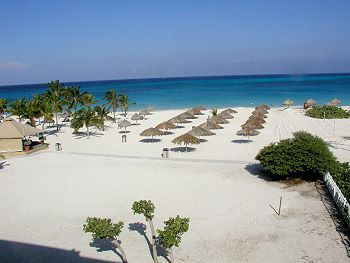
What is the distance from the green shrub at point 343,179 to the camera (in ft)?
50.6

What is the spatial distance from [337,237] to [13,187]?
15.5m

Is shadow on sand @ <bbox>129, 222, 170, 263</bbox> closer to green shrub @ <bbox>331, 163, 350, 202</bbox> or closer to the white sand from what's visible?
the white sand

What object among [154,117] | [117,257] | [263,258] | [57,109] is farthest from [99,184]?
[154,117]

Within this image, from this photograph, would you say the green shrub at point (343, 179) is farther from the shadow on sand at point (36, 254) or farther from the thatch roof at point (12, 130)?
the thatch roof at point (12, 130)

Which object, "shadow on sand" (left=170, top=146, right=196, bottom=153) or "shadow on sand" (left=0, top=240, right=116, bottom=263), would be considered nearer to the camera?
"shadow on sand" (left=0, top=240, right=116, bottom=263)

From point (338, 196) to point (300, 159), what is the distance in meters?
3.12

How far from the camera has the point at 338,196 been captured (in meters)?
14.6

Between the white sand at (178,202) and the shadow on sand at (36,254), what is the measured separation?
30 centimetres

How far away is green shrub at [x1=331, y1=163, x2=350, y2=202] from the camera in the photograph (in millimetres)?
15409

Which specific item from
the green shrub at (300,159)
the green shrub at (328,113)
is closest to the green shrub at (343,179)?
the green shrub at (300,159)

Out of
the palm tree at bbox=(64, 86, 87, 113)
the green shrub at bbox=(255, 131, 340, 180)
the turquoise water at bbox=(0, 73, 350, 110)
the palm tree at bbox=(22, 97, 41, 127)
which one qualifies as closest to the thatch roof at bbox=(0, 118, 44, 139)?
the palm tree at bbox=(22, 97, 41, 127)

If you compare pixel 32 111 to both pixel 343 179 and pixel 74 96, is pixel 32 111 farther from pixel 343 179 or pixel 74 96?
pixel 343 179

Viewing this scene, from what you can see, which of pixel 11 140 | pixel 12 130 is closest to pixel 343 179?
pixel 11 140

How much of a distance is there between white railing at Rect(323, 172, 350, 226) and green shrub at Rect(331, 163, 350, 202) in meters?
0.41
